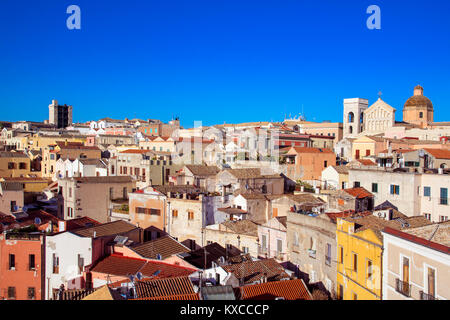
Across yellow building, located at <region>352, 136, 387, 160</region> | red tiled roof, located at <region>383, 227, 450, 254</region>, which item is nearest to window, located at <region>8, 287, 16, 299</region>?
red tiled roof, located at <region>383, 227, 450, 254</region>

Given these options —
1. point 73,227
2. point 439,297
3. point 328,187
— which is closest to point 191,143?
point 328,187

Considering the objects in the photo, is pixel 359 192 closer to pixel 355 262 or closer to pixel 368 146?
pixel 355 262

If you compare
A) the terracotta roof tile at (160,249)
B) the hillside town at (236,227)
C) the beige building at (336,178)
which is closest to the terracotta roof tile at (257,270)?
the hillside town at (236,227)

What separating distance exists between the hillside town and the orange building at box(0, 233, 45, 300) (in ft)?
0.12

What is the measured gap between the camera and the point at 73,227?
734 inches

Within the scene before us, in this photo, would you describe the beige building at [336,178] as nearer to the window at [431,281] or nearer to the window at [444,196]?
the window at [444,196]

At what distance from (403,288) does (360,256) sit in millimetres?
2195

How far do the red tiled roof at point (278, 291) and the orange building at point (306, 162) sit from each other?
1525 cm

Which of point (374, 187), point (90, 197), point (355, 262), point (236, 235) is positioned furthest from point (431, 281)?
point (90, 197)

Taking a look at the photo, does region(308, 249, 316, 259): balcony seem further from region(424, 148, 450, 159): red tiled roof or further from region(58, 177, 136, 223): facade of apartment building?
region(58, 177, 136, 223): facade of apartment building

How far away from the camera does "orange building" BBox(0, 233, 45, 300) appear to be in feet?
53.8

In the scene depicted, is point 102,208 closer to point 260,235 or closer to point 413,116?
point 260,235

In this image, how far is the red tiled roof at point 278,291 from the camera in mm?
12481
